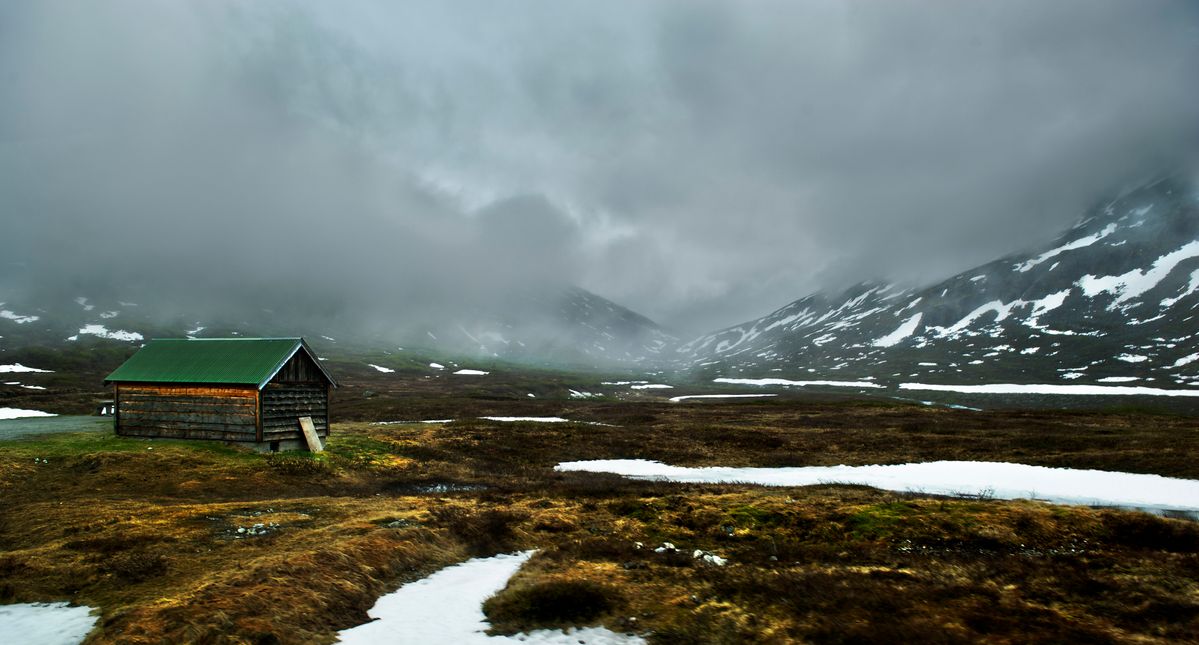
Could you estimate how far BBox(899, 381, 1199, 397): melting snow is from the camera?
107 metres

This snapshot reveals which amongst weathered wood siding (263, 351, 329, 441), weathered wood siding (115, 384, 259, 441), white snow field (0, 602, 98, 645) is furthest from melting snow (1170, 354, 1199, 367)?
white snow field (0, 602, 98, 645)

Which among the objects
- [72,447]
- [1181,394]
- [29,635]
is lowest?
[1181,394]

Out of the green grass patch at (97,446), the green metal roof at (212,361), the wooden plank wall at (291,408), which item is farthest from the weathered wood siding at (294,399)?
the green grass patch at (97,446)

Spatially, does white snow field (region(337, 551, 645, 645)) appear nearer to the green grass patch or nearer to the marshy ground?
the marshy ground

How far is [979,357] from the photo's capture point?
189625 mm

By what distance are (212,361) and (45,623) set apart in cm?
2975

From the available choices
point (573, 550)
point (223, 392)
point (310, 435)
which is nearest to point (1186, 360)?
point (573, 550)

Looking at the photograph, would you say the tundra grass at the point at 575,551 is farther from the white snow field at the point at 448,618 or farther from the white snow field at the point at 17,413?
the white snow field at the point at 17,413

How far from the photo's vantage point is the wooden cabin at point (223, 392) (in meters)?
35.3

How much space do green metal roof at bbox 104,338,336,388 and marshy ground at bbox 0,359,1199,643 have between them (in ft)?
14.0

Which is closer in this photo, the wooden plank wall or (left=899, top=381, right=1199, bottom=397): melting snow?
the wooden plank wall

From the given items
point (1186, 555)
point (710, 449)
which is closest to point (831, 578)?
point (1186, 555)

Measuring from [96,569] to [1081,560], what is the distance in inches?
949

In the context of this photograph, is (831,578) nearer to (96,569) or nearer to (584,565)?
(584,565)
